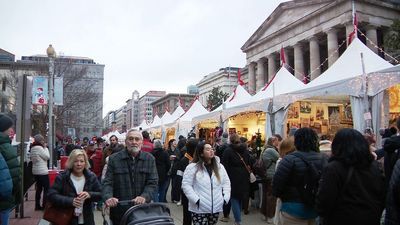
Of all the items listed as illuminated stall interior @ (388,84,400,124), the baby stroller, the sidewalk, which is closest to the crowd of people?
the baby stroller

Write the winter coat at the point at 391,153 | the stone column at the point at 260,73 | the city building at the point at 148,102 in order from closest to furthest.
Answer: the winter coat at the point at 391,153
the stone column at the point at 260,73
the city building at the point at 148,102

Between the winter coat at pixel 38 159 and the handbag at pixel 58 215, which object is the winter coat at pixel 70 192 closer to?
the handbag at pixel 58 215

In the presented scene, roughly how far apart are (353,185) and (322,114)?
12.1 m

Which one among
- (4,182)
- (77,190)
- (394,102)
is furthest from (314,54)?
(4,182)

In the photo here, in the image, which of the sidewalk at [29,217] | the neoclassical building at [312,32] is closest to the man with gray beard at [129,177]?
the sidewalk at [29,217]

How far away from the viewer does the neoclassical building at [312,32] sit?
34.9 m

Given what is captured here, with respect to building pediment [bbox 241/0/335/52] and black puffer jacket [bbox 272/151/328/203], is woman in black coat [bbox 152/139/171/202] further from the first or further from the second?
building pediment [bbox 241/0/335/52]

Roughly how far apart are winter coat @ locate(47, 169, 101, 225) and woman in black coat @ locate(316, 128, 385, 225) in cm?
290

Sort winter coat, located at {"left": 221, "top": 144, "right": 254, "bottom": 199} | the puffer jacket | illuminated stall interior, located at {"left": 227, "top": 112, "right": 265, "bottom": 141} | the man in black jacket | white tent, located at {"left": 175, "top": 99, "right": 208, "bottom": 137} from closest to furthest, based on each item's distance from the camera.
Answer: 1. the puffer jacket
2. the man in black jacket
3. winter coat, located at {"left": 221, "top": 144, "right": 254, "bottom": 199}
4. illuminated stall interior, located at {"left": 227, "top": 112, "right": 265, "bottom": 141}
5. white tent, located at {"left": 175, "top": 99, "right": 208, "bottom": 137}

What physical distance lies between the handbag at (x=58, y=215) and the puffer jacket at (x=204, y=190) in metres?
1.59

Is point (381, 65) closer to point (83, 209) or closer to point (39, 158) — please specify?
point (83, 209)

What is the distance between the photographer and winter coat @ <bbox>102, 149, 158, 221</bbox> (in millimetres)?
4422

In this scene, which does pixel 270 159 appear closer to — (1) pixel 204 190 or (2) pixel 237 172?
(2) pixel 237 172

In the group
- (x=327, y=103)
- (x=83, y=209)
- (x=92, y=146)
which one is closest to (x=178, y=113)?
(x=327, y=103)
